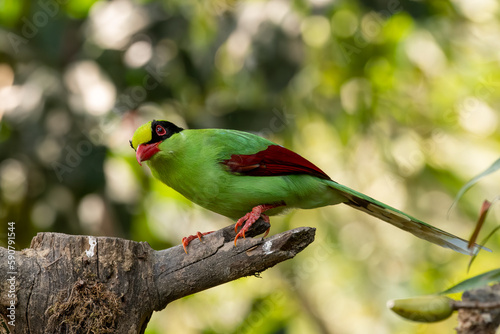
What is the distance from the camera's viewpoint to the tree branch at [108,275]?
108 inches

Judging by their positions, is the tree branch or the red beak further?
the red beak

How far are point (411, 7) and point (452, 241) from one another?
2279 mm

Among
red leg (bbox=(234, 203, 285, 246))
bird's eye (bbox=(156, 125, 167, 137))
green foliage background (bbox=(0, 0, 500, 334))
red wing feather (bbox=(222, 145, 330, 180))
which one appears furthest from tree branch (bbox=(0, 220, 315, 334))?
green foliage background (bbox=(0, 0, 500, 334))

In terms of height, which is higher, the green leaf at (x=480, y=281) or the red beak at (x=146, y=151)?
the green leaf at (x=480, y=281)

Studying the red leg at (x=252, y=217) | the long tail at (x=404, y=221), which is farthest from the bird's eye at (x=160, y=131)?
the long tail at (x=404, y=221)

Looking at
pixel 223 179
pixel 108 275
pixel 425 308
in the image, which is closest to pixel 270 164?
pixel 223 179

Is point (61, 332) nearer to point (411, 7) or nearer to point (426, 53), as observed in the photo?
point (411, 7)

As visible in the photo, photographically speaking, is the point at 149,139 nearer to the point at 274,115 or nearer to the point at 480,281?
the point at 274,115

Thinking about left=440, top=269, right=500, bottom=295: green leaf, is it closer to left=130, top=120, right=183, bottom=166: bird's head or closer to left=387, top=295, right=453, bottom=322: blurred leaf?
left=387, top=295, right=453, bottom=322: blurred leaf

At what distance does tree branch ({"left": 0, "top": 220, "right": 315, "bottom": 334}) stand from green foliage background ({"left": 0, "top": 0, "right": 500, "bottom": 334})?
170 cm

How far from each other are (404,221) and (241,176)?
42.7 inches

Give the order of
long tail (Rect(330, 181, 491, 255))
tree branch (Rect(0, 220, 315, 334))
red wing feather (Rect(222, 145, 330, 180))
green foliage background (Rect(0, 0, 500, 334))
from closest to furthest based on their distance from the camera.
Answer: tree branch (Rect(0, 220, 315, 334))
long tail (Rect(330, 181, 491, 255))
red wing feather (Rect(222, 145, 330, 180))
green foliage background (Rect(0, 0, 500, 334))

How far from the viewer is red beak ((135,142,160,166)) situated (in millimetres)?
3656

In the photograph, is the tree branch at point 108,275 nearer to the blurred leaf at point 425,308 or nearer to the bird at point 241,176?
the bird at point 241,176
